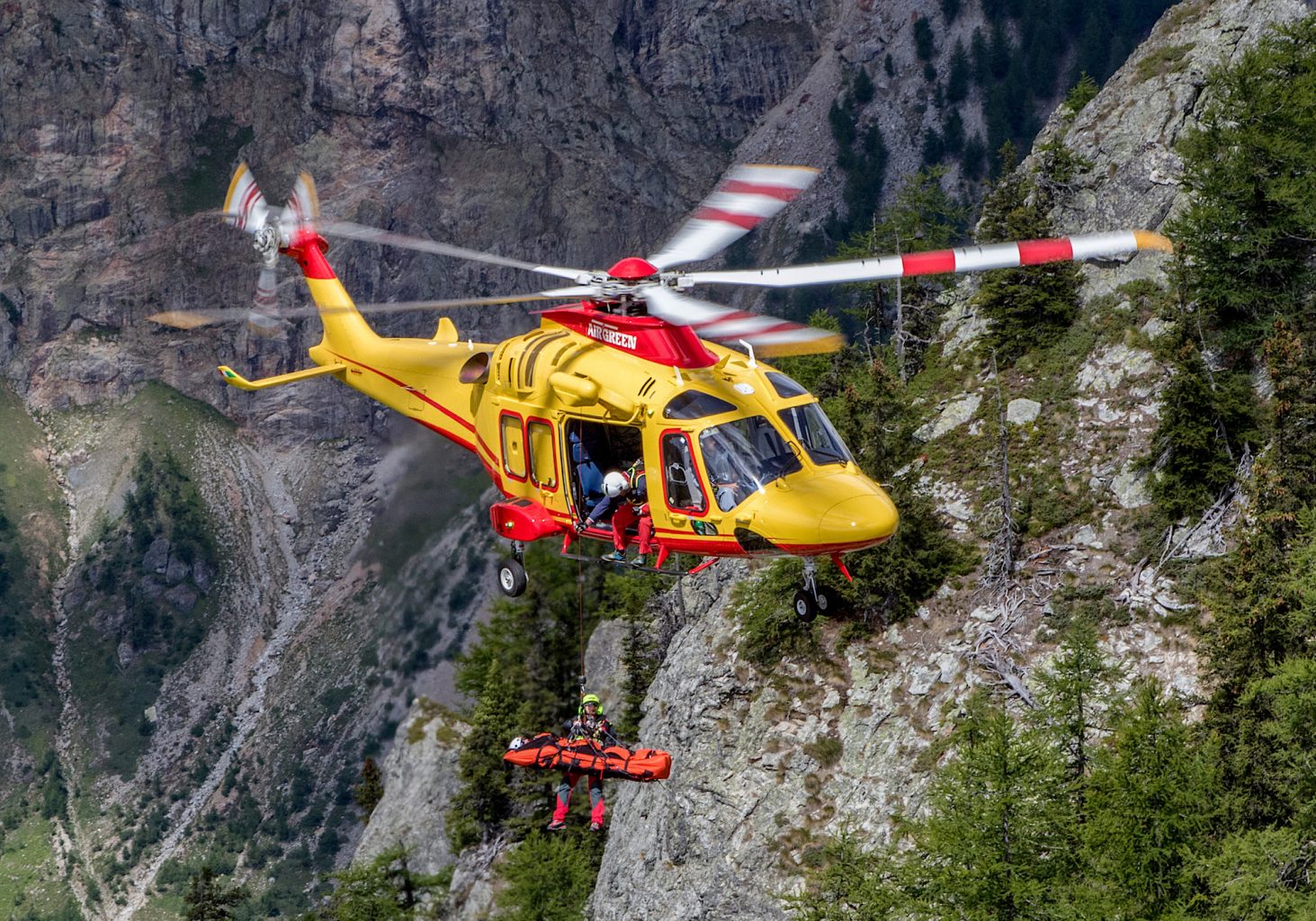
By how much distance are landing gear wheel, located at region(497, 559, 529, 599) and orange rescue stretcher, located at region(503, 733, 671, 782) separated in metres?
3.54

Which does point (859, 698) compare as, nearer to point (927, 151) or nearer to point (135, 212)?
point (927, 151)

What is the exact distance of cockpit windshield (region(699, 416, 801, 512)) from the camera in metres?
23.6

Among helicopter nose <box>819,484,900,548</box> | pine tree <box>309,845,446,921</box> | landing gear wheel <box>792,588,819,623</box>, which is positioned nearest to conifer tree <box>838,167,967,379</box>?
pine tree <box>309,845,446,921</box>

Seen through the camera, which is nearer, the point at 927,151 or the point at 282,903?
the point at 282,903

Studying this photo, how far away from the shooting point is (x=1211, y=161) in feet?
132

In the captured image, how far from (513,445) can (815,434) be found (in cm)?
682

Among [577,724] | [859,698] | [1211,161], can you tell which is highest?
[1211,161]

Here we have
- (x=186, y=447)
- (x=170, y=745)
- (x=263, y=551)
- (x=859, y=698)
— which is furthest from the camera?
(x=186, y=447)

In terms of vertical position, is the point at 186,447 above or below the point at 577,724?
below

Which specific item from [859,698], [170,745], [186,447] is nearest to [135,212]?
[186,447]

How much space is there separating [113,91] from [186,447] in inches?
1940

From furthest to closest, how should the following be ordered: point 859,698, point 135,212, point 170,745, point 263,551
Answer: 1. point 135,212
2. point 263,551
3. point 170,745
4. point 859,698

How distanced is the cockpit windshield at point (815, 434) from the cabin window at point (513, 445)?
241 inches

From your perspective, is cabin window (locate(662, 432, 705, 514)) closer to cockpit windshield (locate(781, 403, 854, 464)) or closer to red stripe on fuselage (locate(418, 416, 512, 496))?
cockpit windshield (locate(781, 403, 854, 464))
